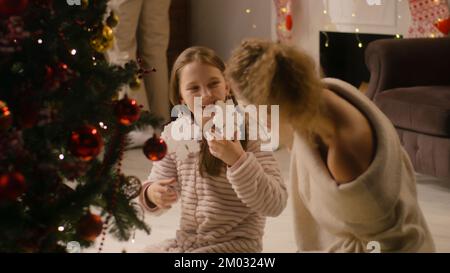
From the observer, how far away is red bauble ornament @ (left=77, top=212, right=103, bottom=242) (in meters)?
1.20

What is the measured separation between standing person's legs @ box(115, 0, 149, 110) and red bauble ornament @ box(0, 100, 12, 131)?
3.03m

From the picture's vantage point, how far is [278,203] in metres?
1.60

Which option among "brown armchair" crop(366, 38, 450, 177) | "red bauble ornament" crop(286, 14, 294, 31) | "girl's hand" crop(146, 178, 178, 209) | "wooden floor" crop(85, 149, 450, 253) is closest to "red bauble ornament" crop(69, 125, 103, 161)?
"girl's hand" crop(146, 178, 178, 209)

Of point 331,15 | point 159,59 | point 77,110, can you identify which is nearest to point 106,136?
Result: point 77,110

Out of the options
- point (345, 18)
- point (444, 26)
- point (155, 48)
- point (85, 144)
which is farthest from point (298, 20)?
point (85, 144)

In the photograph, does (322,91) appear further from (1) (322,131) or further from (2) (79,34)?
(2) (79,34)

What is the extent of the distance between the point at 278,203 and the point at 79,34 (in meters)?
0.59

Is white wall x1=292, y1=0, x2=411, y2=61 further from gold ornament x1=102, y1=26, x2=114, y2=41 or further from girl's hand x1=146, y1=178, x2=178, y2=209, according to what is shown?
gold ornament x1=102, y1=26, x2=114, y2=41

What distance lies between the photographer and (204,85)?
1.68 m

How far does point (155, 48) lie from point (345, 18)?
1.17 metres

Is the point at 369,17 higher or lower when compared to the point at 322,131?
higher

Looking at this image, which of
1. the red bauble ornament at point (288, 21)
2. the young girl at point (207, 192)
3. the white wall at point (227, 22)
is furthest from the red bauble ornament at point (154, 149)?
the white wall at point (227, 22)

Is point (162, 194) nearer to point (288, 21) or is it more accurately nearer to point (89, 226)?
point (89, 226)
